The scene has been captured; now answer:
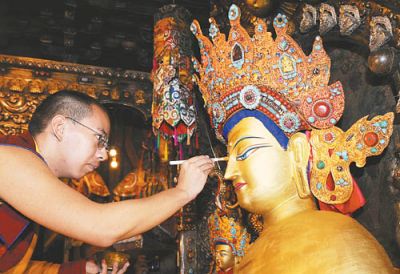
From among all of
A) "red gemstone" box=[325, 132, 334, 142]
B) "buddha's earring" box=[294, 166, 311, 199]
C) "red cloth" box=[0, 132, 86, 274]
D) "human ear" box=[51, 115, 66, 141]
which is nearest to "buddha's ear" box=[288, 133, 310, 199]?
"buddha's earring" box=[294, 166, 311, 199]

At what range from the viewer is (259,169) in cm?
253

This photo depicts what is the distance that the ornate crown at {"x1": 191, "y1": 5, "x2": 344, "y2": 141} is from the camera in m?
2.50

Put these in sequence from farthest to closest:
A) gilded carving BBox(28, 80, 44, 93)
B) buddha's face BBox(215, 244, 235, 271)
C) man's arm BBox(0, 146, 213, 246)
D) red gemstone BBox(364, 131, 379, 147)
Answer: gilded carving BBox(28, 80, 44, 93)
buddha's face BBox(215, 244, 235, 271)
red gemstone BBox(364, 131, 379, 147)
man's arm BBox(0, 146, 213, 246)

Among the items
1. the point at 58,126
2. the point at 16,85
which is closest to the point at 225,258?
the point at 58,126

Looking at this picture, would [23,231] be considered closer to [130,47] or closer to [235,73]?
[235,73]

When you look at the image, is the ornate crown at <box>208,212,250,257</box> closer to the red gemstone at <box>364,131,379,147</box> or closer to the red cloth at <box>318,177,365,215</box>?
the red cloth at <box>318,177,365,215</box>

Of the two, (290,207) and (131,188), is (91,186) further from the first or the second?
(290,207)

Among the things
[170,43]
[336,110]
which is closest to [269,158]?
[336,110]

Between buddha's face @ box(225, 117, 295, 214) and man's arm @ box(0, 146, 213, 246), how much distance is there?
0.56 m

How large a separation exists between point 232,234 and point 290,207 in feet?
2.75

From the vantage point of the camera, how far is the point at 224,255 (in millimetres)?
3225

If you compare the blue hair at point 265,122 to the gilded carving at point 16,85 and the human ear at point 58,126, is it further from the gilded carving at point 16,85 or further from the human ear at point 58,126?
the gilded carving at point 16,85

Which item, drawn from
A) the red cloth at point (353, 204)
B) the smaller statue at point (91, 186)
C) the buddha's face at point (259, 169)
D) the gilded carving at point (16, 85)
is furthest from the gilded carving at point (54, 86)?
the red cloth at point (353, 204)

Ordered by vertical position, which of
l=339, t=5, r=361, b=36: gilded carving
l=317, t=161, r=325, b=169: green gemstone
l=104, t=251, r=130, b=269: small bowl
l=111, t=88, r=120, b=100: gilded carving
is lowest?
l=104, t=251, r=130, b=269: small bowl
